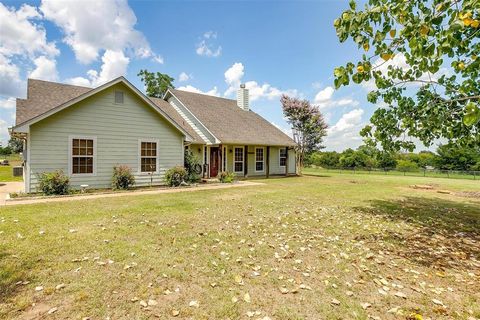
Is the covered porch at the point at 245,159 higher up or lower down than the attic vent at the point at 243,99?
lower down

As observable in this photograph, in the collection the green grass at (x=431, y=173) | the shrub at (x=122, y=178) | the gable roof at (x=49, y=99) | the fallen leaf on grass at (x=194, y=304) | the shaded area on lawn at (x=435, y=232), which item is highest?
the gable roof at (x=49, y=99)

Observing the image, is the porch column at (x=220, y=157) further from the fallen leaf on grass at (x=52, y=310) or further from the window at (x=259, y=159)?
the fallen leaf on grass at (x=52, y=310)

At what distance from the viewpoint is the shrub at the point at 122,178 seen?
11.8 meters

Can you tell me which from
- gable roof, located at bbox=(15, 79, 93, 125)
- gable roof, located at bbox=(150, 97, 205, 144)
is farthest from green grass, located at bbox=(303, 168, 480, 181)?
gable roof, located at bbox=(15, 79, 93, 125)

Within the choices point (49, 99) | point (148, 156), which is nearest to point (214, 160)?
point (148, 156)

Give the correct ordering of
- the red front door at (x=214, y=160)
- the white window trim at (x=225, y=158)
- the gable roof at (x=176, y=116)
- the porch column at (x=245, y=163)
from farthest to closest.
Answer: the porch column at (x=245, y=163)
the red front door at (x=214, y=160)
the white window trim at (x=225, y=158)
the gable roof at (x=176, y=116)

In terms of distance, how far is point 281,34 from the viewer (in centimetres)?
1603

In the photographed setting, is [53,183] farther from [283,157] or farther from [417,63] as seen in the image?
[283,157]

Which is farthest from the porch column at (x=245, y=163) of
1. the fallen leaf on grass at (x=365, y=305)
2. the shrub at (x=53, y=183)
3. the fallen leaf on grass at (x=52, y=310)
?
the fallen leaf on grass at (x=52, y=310)

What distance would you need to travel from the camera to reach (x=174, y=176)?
13.4 meters

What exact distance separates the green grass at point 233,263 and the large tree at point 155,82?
91.7ft

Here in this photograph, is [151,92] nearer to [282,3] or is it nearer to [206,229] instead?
[282,3]

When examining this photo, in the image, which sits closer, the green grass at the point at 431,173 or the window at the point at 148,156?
the window at the point at 148,156

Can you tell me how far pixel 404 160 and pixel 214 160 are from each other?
24.2m
